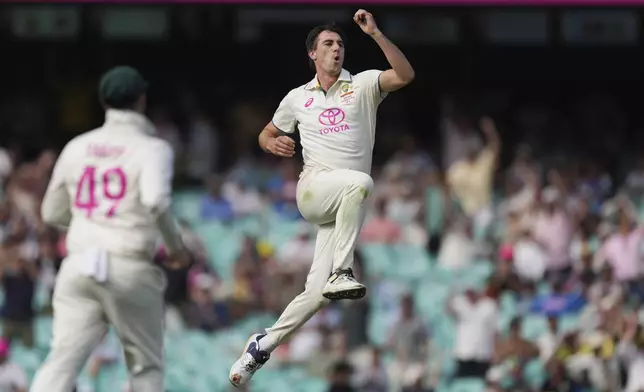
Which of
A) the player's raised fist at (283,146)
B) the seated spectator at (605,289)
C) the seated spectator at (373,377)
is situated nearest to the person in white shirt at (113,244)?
the player's raised fist at (283,146)

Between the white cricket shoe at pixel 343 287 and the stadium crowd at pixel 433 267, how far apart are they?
8378 millimetres

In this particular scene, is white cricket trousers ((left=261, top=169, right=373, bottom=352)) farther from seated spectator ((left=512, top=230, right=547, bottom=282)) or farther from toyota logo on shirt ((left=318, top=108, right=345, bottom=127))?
seated spectator ((left=512, top=230, right=547, bottom=282))

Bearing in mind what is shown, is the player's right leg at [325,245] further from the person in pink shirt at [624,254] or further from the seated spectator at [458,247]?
the seated spectator at [458,247]

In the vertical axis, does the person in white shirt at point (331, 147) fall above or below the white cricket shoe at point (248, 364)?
above

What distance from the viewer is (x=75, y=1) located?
23.4m

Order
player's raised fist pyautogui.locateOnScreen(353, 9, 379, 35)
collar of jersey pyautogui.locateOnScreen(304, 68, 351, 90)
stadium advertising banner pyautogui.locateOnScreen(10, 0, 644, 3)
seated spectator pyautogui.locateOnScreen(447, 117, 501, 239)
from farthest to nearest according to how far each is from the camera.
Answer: stadium advertising banner pyautogui.locateOnScreen(10, 0, 644, 3), seated spectator pyautogui.locateOnScreen(447, 117, 501, 239), collar of jersey pyautogui.locateOnScreen(304, 68, 351, 90), player's raised fist pyautogui.locateOnScreen(353, 9, 379, 35)

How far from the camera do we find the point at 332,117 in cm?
1096

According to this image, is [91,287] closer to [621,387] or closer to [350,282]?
[350,282]

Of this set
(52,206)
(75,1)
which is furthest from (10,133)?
(52,206)

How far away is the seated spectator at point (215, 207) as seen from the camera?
2266cm

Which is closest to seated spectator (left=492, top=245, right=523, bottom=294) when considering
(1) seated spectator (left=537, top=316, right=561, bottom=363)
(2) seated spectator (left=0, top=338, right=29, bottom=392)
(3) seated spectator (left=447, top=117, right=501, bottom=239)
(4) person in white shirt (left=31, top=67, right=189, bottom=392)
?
(1) seated spectator (left=537, top=316, right=561, bottom=363)

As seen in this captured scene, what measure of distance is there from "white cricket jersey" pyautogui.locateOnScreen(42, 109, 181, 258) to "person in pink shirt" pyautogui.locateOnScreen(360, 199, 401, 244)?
37.4ft

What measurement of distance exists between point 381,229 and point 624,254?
309 cm

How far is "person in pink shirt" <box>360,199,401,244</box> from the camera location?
71.7ft
